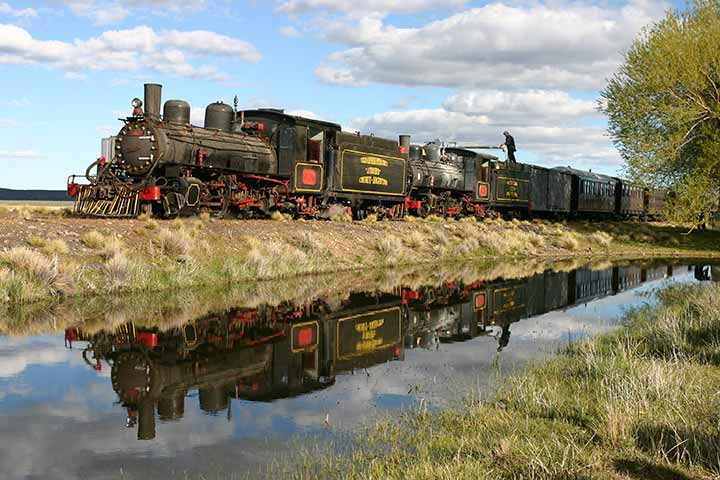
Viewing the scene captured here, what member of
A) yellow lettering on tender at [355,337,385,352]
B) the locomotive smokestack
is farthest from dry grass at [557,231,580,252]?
yellow lettering on tender at [355,337,385,352]

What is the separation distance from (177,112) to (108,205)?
3600 millimetres

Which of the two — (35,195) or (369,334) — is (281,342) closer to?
(369,334)

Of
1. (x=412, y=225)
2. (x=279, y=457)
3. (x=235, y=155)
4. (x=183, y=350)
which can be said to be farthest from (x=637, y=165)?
(x=279, y=457)

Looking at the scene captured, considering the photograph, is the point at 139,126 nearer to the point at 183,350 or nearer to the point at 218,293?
the point at 218,293

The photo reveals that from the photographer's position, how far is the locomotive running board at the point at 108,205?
21.5 meters

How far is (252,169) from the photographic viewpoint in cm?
2373

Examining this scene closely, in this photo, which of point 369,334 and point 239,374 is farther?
point 369,334

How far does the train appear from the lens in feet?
70.0

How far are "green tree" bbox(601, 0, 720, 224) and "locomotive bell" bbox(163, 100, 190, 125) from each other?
19.5 metres

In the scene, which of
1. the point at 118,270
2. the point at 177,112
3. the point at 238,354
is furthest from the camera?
the point at 177,112

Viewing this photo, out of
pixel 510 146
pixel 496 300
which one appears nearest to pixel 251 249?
pixel 496 300

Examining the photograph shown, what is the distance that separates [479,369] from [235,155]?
1431 centimetres

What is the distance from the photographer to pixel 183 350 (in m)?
11.0

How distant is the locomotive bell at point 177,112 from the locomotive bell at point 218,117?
3.68 feet
